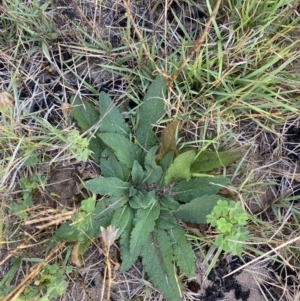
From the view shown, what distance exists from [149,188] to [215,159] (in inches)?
10.0

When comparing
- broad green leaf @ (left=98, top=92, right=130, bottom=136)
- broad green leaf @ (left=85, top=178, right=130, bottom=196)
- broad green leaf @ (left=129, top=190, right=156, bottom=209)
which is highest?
broad green leaf @ (left=98, top=92, right=130, bottom=136)

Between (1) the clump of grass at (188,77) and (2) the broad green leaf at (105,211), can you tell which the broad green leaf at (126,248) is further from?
(1) the clump of grass at (188,77)

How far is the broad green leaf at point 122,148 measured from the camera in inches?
58.3

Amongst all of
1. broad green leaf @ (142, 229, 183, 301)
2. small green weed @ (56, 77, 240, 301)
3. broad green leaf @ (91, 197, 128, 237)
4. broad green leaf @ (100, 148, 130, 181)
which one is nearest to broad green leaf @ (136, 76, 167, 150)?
small green weed @ (56, 77, 240, 301)

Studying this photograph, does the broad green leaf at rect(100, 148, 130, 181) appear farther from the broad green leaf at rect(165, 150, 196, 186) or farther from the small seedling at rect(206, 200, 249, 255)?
the small seedling at rect(206, 200, 249, 255)

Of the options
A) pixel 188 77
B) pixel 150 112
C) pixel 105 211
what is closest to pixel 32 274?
pixel 105 211

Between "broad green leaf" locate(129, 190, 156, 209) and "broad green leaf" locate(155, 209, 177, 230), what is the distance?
0.21ft

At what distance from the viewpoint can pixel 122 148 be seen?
150 cm

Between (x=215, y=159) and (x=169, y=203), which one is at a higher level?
(x=215, y=159)

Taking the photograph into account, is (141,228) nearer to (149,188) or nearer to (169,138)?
(149,188)

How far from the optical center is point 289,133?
161 cm

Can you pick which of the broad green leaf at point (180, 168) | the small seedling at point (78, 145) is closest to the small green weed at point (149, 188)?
the broad green leaf at point (180, 168)

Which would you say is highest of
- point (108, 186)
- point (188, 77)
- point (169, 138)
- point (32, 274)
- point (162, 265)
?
point (188, 77)

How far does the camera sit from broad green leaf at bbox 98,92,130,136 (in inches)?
59.4
